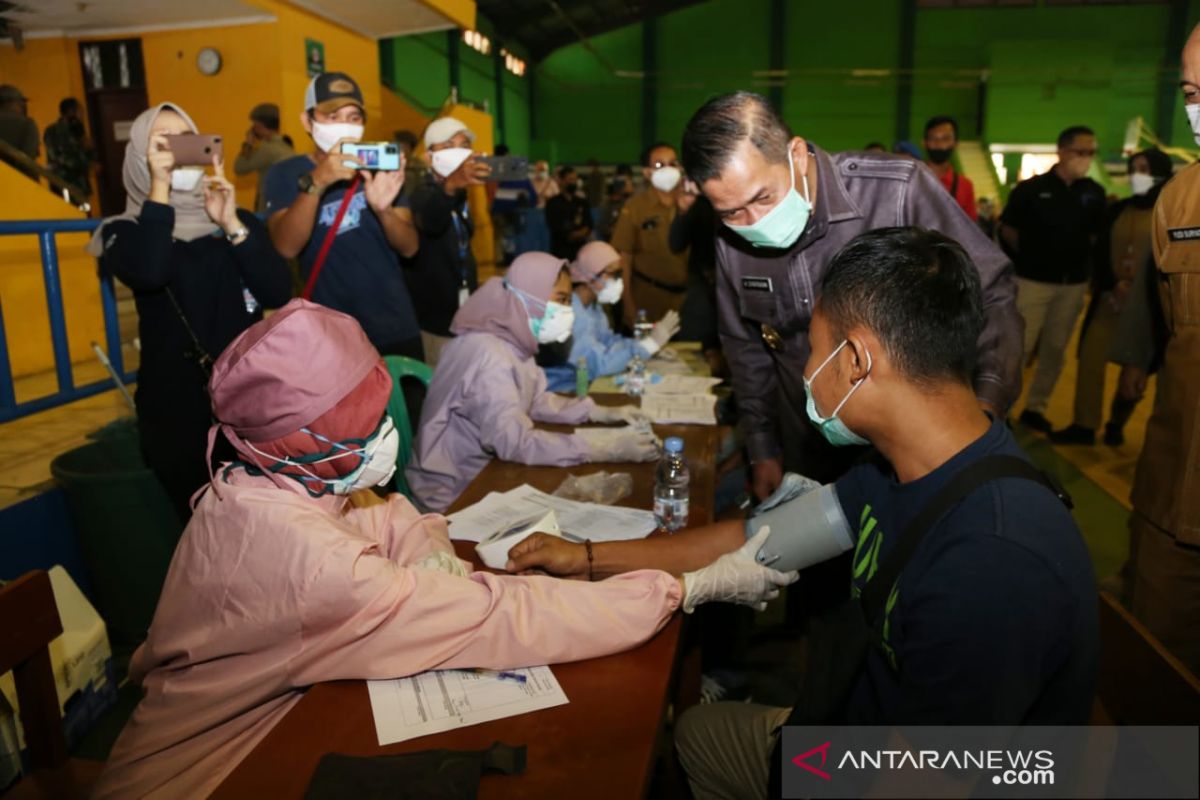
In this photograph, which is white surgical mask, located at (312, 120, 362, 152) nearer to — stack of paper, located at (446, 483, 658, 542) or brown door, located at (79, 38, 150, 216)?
stack of paper, located at (446, 483, 658, 542)

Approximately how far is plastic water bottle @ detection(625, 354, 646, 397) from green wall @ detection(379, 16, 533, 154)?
859 centimetres

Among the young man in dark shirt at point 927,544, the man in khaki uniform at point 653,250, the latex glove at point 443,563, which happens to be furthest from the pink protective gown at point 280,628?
the man in khaki uniform at point 653,250

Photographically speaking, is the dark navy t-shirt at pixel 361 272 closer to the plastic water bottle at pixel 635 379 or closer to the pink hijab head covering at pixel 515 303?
the pink hijab head covering at pixel 515 303

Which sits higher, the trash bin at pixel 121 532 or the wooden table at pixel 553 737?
the wooden table at pixel 553 737

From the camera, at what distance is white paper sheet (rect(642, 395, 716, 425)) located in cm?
258

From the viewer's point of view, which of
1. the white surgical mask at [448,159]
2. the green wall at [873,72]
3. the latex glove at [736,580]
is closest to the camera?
the latex glove at [736,580]

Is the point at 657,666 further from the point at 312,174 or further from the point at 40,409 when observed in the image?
the point at 40,409

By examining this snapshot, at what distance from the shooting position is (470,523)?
1.74 meters

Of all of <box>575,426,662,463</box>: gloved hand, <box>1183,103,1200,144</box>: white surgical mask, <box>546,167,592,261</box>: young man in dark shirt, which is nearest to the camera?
<box>1183,103,1200,144</box>: white surgical mask

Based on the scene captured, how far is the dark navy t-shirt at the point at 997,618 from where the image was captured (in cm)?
89

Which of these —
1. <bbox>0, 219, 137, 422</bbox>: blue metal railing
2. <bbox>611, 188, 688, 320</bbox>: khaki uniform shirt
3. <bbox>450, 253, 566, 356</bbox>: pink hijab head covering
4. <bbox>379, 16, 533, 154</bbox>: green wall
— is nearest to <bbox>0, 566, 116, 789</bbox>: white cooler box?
<bbox>0, 219, 137, 422</bbox>: blue metal railing

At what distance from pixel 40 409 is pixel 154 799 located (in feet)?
6.95

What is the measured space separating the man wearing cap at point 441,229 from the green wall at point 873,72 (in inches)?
459

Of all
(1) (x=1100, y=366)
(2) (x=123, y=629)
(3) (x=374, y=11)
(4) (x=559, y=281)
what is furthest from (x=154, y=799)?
(3) (x=374, y=11)
